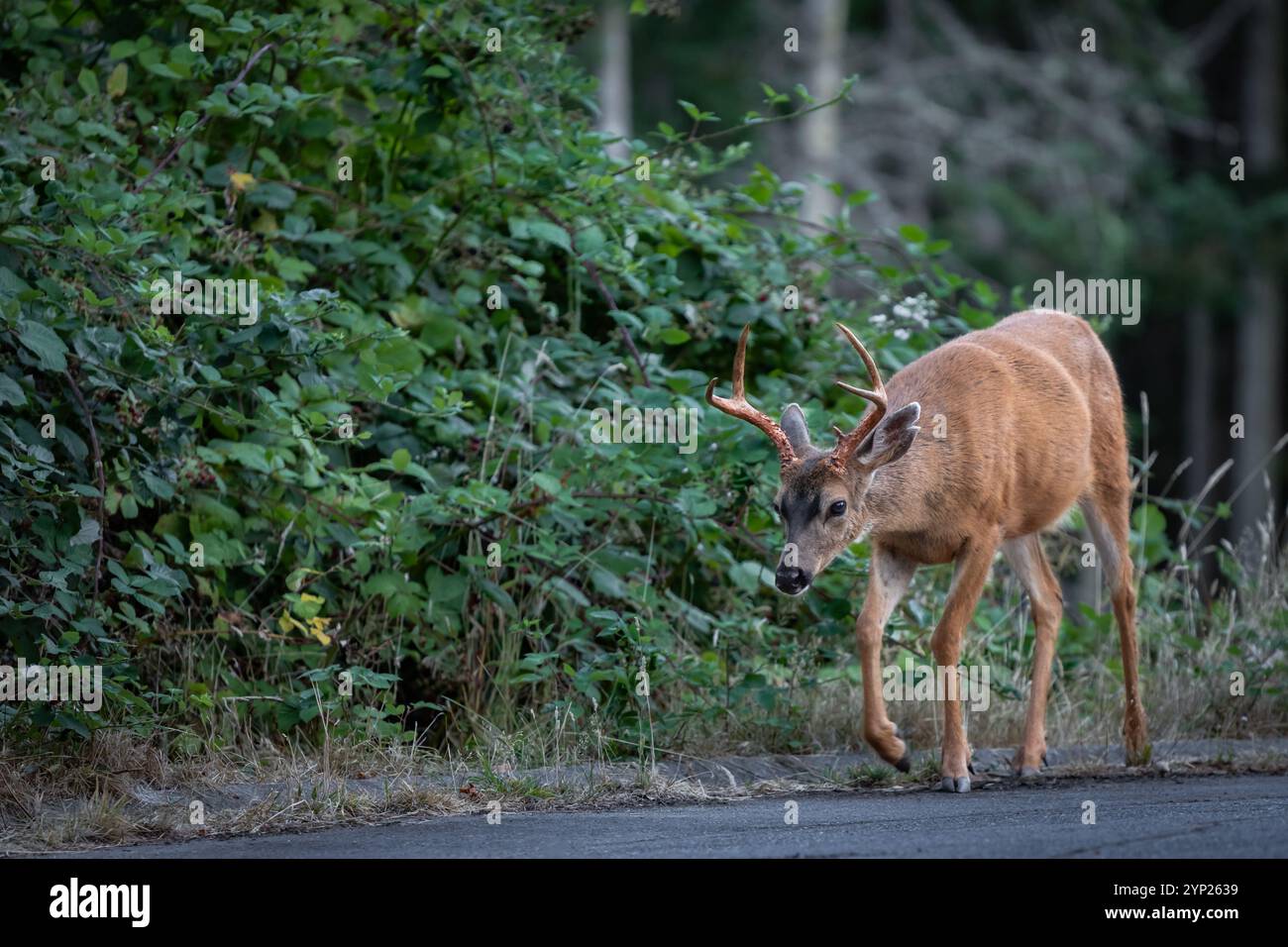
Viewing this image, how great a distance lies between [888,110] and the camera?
27.5 m

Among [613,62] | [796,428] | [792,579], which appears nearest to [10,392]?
[792,579]

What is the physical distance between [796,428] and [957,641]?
116 cm

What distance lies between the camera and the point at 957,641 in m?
8.00

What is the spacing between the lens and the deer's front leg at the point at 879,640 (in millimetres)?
7605

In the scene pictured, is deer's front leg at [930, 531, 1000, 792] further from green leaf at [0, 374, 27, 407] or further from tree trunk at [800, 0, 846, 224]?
tree trunk at [800, 0, 846, 224]

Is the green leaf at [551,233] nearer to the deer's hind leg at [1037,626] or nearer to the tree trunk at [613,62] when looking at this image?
the deer's hind leg at [1037,626]

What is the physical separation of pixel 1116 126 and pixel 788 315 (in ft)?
62.6

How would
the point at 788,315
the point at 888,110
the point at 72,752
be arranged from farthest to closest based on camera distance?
the point at 888,110
the point at 788,315
the point at 72,752

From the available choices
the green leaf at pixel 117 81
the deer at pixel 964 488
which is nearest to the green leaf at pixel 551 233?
the deer at pixel 964 488

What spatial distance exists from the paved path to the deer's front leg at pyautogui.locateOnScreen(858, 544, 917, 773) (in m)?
0.25

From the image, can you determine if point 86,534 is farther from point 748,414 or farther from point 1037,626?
point 1037,626
